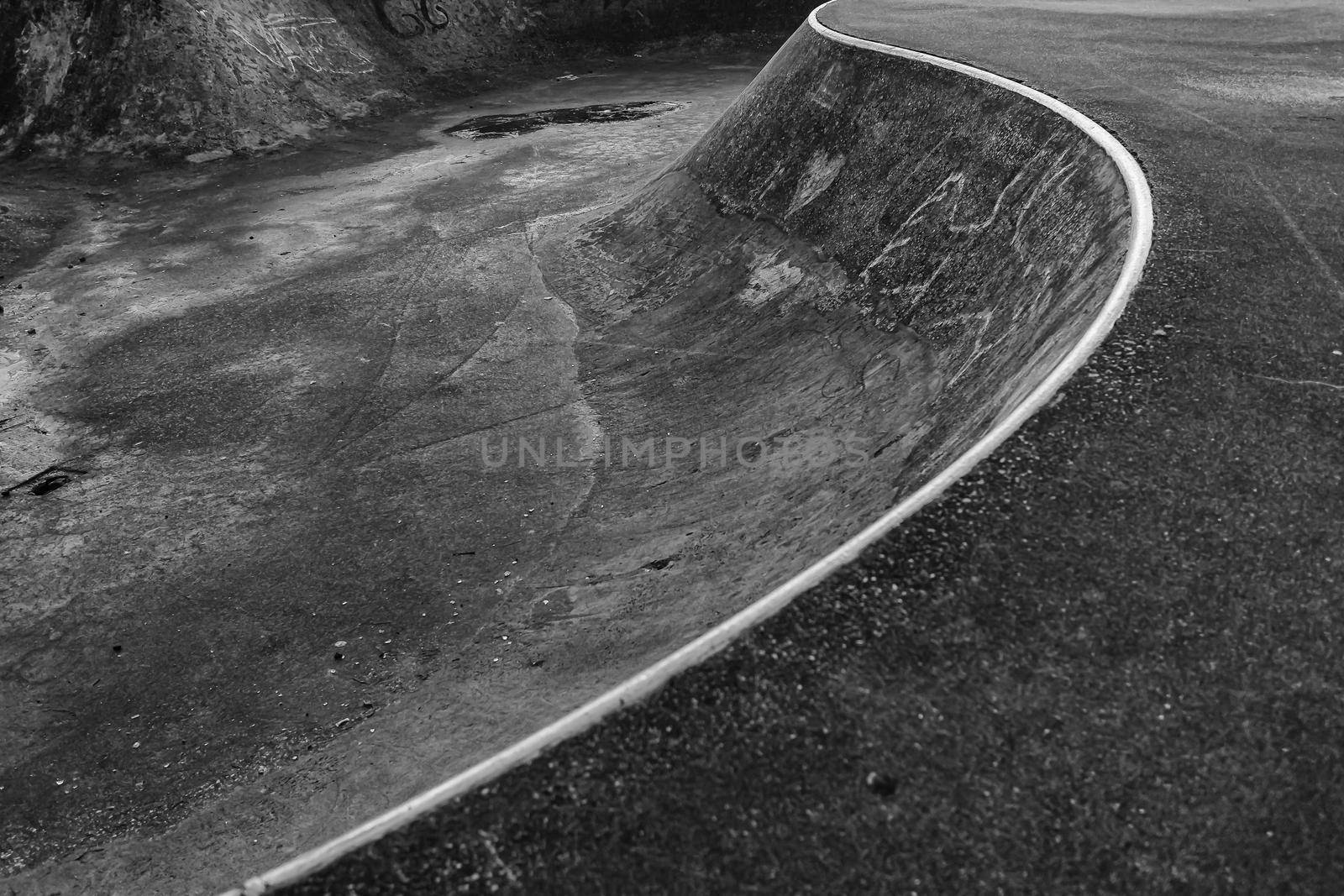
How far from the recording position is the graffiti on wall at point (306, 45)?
65.0 ft

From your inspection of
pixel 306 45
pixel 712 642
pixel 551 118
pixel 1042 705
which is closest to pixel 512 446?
pixel 712 642

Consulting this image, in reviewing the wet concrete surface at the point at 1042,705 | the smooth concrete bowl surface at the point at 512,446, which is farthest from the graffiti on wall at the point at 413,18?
the wet concrete surface at the point at 1042,705

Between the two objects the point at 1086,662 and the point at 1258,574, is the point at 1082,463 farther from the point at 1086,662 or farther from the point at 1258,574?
the point at 1086,662

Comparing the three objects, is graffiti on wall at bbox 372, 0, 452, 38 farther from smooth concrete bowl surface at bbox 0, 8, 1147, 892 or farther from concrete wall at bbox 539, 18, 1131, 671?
concrete wall at bbox 539, 18, 1131, 671

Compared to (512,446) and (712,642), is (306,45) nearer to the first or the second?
(512,446)

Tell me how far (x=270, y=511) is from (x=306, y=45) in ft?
49.7

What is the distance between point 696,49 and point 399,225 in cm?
1289

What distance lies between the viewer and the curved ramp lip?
10.6 ft

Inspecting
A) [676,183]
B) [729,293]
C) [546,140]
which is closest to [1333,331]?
[729,293]

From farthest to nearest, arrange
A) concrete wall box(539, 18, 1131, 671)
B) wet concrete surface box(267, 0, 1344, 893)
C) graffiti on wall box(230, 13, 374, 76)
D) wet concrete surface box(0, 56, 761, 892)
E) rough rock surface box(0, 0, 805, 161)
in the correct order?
1. graffiti on wall box(230, 13, 374, 76)
2. rough rock surface box(0, 0, 805, 161)
3. concrete wall box(539, 18, 1131, 671)
4. wet concrete surface box(0, 56, 761, 892)
5. wet concrete surface box(267, 0, 1344, 893)

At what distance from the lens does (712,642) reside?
376cm

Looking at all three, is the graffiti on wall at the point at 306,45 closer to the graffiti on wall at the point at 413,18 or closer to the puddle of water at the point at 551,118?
the graffiti on wall at the point at 413,18

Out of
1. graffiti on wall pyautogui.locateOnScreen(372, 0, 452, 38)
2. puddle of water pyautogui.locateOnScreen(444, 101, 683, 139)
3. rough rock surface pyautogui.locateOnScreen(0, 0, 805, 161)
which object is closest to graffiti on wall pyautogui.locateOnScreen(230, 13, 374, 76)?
rough rock surface pyautogui.locateOnScreen(0, 0, 805, 161)

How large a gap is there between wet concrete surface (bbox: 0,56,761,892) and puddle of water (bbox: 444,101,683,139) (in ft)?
12.2
